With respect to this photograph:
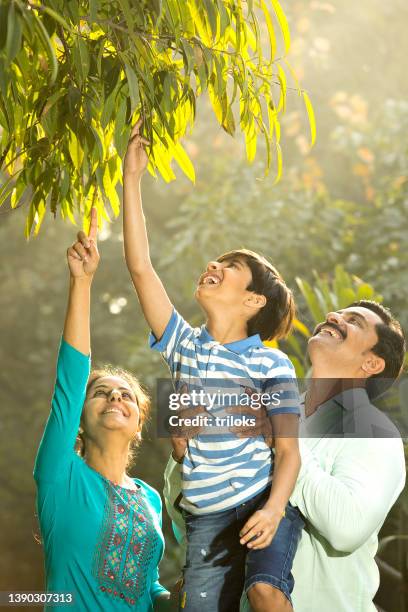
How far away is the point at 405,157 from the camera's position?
6.30 metres

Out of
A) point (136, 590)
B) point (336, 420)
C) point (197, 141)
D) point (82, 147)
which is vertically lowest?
point (136, 590)

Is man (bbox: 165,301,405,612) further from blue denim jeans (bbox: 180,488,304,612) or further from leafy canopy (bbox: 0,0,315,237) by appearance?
leafy canopy (bbox: 0,0,315,237)

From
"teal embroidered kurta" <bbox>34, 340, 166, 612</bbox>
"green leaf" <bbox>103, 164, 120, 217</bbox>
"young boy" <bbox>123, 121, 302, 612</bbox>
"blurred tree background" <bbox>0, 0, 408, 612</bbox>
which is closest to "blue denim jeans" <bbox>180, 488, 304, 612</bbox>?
"young boy" <bbox>123, 121, 302, 612</bbox>

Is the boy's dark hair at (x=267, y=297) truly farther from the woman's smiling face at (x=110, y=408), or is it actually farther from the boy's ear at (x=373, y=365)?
the woman's smiling face at (x=110, y=408)

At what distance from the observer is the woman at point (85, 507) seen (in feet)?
5.44

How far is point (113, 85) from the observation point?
150cm

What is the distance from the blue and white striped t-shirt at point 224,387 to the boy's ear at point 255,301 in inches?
3.2

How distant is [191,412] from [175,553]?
309 centimetres

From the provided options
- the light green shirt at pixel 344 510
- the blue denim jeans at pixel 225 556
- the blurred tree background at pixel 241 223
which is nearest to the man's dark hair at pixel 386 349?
the light green shirt at pixel 344 510

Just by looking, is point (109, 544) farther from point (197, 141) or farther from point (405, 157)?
point (197, 141)

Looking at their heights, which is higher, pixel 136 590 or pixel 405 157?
pixel 405 157

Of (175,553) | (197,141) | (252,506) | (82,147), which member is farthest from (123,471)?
(197,141)

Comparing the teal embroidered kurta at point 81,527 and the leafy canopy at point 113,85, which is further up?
the leafy canopy at point 113,85

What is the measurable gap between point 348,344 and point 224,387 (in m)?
0.30
